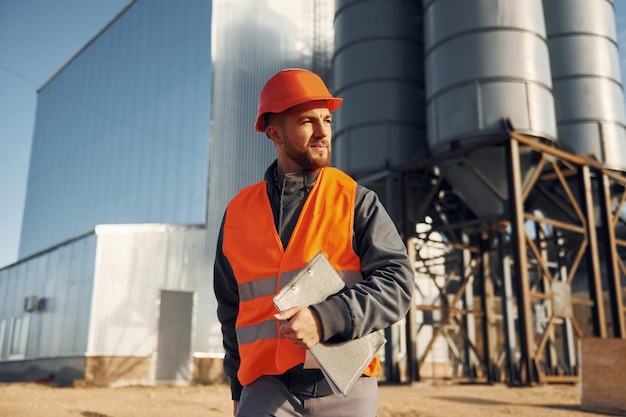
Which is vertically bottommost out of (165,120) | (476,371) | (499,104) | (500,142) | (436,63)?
(476,371)

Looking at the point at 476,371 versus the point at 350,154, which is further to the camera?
the point at 476,371

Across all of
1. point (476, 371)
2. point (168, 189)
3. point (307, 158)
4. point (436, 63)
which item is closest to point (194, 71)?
point (168, 189)

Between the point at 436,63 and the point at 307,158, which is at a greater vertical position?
the point at 436,63

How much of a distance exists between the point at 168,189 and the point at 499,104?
1165cm

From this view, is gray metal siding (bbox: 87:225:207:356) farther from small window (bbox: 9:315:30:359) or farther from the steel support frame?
the steel support frame

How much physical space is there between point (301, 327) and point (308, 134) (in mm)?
745

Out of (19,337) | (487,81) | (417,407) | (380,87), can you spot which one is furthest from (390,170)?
(19,337)

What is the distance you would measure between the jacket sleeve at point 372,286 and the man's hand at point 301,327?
0.07 feet

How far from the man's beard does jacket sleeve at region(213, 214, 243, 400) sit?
39 centimetres

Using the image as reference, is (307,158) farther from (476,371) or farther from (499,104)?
(476,371)

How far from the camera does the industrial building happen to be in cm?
1316

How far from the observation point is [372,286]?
173 cm

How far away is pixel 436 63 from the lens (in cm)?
1387

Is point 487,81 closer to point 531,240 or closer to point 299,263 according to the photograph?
point 531,240
